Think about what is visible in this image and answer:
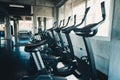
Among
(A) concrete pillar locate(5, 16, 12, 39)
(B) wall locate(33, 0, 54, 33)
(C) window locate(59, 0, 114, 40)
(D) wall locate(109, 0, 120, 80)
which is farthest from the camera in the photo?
(B) wall locate(33, 0, 54, 33)

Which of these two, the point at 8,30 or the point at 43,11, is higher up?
the point at 43,11

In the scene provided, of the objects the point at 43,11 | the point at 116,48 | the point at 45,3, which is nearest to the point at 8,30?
the point at 43,11

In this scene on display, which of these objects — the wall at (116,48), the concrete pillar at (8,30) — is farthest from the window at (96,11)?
the concrete pillar at (8,30)

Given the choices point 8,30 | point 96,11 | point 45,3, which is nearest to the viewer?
point 96,11

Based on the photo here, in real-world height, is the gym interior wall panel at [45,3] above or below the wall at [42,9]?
above

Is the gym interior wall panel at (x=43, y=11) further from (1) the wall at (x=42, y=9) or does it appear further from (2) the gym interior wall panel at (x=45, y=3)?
(2) the gym interior wall panel at (x=45, y=3)

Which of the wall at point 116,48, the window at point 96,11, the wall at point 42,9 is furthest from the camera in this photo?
the wall at point 42,9

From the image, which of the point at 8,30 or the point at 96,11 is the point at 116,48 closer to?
the point at 96,11

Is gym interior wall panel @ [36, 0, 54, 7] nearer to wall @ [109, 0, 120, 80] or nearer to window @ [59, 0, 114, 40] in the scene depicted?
window @ [59, 0, 114, 40]

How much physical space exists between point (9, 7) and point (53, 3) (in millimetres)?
2859

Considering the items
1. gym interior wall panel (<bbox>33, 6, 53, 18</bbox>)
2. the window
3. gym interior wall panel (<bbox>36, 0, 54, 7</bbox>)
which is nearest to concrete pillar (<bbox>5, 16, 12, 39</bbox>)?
gym interior wall panel (<bbox>33, 6, 53, 18</bbox>)

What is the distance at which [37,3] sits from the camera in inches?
338

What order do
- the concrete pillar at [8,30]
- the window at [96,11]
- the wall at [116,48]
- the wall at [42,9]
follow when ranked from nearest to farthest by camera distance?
the wall at [116,48]
the window at [96,11]
the concrete pillar at [8,30]
the wall at [42,9]

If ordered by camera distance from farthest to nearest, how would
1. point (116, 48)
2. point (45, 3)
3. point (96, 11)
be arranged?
point (45, 3) → point (96, 11) → point (116, 48)
